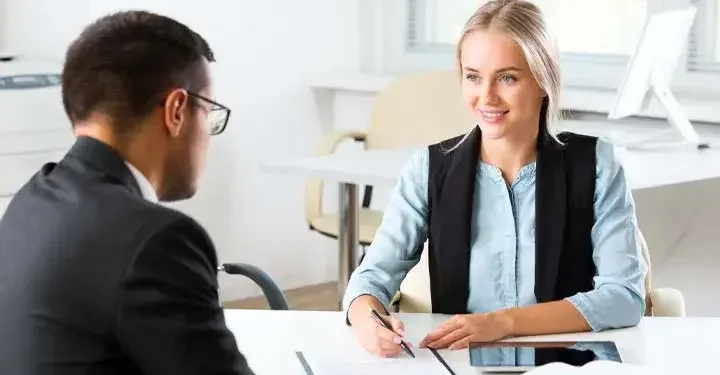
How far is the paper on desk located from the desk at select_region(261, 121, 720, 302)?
52.6 inches

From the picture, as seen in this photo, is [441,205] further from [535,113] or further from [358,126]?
[358,126]

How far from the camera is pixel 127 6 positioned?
13.4 feet

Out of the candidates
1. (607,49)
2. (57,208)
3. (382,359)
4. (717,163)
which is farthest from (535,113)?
(607,49)

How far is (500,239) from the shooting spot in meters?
2.04

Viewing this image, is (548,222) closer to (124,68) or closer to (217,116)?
(217,116)

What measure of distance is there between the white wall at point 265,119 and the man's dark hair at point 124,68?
288cm

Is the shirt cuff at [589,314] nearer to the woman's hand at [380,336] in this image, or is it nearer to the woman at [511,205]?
the woman at [511,205]

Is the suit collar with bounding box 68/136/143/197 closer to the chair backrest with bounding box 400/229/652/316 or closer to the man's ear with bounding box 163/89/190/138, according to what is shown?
the man's ear with bounding box 163/89/190/138

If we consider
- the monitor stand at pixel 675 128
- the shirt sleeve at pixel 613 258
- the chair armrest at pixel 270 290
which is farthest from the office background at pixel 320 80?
the chair armrest at pixel 270 290

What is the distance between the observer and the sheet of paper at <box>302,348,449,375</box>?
164 centimetres

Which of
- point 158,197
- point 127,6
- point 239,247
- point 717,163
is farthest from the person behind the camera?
point 239,247

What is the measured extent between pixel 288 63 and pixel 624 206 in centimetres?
277

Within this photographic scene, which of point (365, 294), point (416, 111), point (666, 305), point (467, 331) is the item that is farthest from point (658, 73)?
point (467, 331)

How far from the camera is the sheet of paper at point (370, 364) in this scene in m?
1.64
